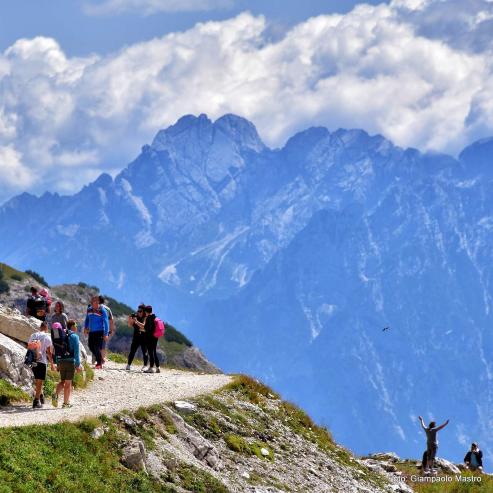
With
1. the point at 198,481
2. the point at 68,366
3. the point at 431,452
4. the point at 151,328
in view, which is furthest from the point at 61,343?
the point at 431,452

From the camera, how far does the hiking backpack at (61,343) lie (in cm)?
2648

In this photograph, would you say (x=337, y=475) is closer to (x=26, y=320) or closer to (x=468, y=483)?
(x=468, y=483)

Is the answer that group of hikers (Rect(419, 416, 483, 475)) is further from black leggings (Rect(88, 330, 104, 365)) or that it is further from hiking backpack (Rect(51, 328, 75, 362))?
hiking backpack (Rect(51, 328, 75, 362))

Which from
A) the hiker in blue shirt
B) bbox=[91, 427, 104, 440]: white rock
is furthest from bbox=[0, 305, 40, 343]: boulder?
bbox=[91, 427, 104, 440]: white rock

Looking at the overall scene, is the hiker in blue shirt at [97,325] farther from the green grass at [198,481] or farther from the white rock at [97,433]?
the white rock at [97,433]

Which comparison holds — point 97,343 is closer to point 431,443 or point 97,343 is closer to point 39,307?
point 39,307

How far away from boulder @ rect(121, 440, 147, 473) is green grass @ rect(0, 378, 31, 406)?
483cm

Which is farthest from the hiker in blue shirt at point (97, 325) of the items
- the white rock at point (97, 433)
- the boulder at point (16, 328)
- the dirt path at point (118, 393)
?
the white rock at point (97, 433)

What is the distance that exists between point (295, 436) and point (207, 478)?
8815mm

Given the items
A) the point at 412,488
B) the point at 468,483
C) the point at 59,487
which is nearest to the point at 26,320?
the point at 59,487

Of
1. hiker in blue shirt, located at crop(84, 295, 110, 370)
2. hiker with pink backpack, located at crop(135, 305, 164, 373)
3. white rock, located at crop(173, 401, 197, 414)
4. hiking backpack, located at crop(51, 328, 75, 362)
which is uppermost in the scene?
hiker with pink backpack, located at crop(135, 305, 164, 373)

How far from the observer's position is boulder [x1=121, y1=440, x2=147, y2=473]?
2202 centimetres

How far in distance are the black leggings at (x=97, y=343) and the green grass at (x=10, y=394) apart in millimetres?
7886

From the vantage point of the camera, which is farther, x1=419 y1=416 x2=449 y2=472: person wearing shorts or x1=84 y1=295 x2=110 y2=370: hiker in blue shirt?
x1=419 y1=416 x2=449 y2=472: person wearing shorts
